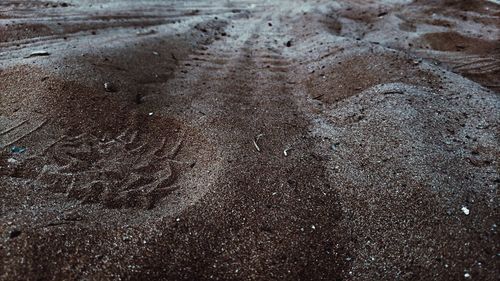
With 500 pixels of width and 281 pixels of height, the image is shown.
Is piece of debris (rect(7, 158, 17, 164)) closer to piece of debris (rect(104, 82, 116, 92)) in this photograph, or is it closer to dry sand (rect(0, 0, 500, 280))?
dry sand (rect(0, 0, 500, 280))

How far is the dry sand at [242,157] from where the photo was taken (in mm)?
1946

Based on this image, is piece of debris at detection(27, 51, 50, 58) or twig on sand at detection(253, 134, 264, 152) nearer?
twig on sand at detection(253, 134, 264, 152)

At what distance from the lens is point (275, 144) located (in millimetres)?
2746

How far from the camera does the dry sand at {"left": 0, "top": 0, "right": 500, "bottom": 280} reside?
195 cm

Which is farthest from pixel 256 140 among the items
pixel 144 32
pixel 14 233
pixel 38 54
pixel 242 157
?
pixel 144 32

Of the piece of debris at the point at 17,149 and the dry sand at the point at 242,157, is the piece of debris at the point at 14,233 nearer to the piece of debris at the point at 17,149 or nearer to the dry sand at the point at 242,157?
the dry sand at the point at 242,157

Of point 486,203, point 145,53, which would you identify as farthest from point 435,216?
point 145,53

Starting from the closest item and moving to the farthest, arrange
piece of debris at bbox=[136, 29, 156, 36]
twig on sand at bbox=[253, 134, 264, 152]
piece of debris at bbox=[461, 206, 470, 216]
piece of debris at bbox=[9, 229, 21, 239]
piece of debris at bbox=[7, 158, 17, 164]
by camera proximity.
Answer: piece of debris at bbox=[9, 229, 21, 239] < piece of debris at bbox=[461, 206, 470, 216] < piece of debris at bbox=[7, 158, 17, 164] < twig on sand at bbox=[253, 134, 264, 152] < piece of debris at bbox=[136, 29, 156, 36]

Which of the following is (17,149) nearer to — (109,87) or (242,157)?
(109,87)

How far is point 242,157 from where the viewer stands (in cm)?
259

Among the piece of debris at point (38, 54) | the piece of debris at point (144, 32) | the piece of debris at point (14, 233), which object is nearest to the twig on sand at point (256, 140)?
the piece of debris at point (14, 233)

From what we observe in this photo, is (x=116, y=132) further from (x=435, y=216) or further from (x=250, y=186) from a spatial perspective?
→ (x=435, y=216)

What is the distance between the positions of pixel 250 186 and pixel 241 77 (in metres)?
1.54

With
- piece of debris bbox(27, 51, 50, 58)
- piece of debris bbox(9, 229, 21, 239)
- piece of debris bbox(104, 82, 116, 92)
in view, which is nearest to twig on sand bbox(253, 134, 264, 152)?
piece of debris bbox(104, 82, 116, 92)
